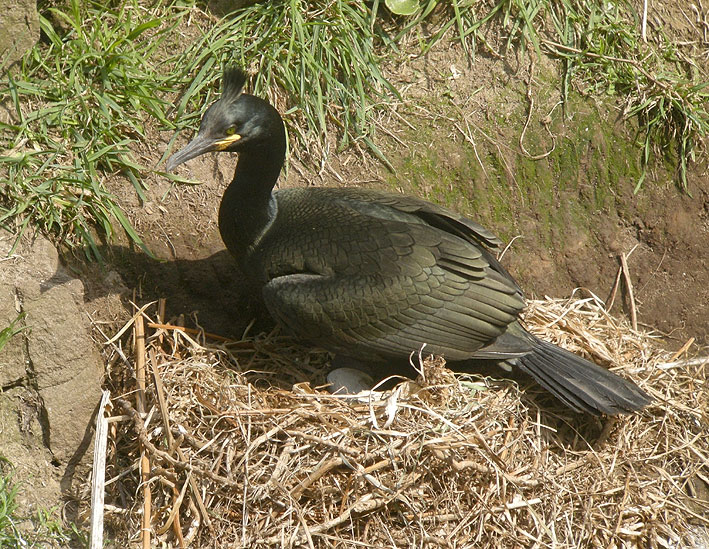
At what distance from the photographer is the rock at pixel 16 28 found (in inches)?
185

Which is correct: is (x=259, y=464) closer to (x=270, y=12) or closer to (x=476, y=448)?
(x=476, y=448)

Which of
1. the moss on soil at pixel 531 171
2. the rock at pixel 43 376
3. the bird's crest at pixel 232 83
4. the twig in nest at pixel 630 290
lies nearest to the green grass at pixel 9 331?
the rock at pixel 43 376

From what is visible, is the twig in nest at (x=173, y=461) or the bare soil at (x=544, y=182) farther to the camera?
the bare soil at (x=544, y=182)

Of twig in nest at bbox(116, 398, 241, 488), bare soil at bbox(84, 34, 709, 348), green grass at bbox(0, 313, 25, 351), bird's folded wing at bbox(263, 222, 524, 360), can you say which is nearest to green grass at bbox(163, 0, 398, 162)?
bare soil at bbox(84, 34, 709, 348)

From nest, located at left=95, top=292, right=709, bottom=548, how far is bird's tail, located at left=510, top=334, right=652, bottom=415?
0.58 feet

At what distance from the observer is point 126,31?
205 inches

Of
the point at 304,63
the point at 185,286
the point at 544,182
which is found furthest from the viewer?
the point at 544,182

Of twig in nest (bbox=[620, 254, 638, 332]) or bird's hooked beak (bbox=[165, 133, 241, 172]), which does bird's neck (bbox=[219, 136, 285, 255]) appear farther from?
twig in nest (bbox=[620, 254, 638, 332])

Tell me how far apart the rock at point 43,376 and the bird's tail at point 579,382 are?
2.22 metres

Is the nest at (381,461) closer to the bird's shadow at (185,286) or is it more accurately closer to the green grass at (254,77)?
the bird's shadow at (185,286)

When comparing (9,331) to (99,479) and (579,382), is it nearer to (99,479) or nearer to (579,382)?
(99,479)

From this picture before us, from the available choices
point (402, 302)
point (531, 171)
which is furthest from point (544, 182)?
point (402, 302)

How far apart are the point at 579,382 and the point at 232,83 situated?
232 cm

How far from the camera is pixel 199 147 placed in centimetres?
435
